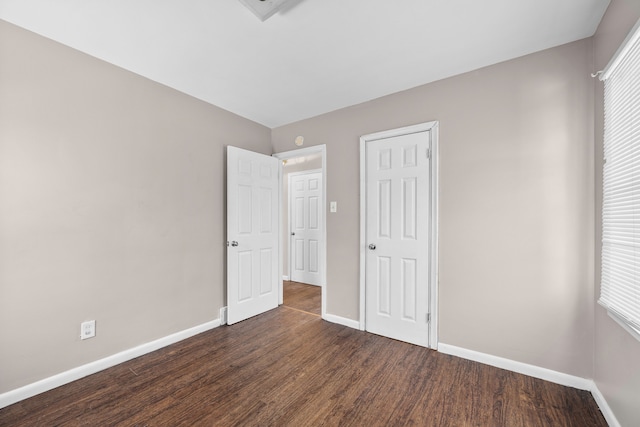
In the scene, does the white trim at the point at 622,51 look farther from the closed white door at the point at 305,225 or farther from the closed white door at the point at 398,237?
the closed white door at the point at 305,225

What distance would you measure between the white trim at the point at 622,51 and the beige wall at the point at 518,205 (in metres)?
0.36

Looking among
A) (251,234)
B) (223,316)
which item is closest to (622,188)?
(251,234)

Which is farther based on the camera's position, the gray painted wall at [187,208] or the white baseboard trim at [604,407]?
the gray painted wall at [187,208]

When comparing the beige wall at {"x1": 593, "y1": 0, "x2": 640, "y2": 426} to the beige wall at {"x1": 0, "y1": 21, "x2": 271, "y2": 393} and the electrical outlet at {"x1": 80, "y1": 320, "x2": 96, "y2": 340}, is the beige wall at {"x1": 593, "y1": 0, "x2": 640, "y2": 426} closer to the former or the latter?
the beige wall at {"x1": 0, "y1": 21, "x2": 271, "y2": 393}

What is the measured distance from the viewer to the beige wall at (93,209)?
1.74 metres

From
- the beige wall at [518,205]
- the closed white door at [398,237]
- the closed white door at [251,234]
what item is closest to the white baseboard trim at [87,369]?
the closed white door at [251,234]

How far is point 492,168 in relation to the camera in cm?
216

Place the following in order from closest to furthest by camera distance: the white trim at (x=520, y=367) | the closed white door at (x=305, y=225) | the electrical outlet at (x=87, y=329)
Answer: the white trim at (x=520, y=367), the electrical outlet at (x=87, y=329), the closed white door at (x=305, y=225)

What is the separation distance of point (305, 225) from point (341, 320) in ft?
7.03

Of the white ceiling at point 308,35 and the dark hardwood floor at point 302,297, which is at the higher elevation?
the white ceiling at point 308,35

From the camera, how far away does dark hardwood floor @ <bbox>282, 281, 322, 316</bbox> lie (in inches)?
138

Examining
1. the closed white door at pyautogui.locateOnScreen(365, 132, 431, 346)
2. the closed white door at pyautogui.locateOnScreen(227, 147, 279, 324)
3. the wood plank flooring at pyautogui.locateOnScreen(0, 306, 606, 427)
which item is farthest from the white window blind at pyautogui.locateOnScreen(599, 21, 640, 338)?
the closed white door at pyautogui.locateOnScreen(227, 147, 279, 324)

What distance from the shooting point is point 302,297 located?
13.0 ft

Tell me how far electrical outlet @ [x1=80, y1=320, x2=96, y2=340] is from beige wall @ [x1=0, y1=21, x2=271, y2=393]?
0.12ft
